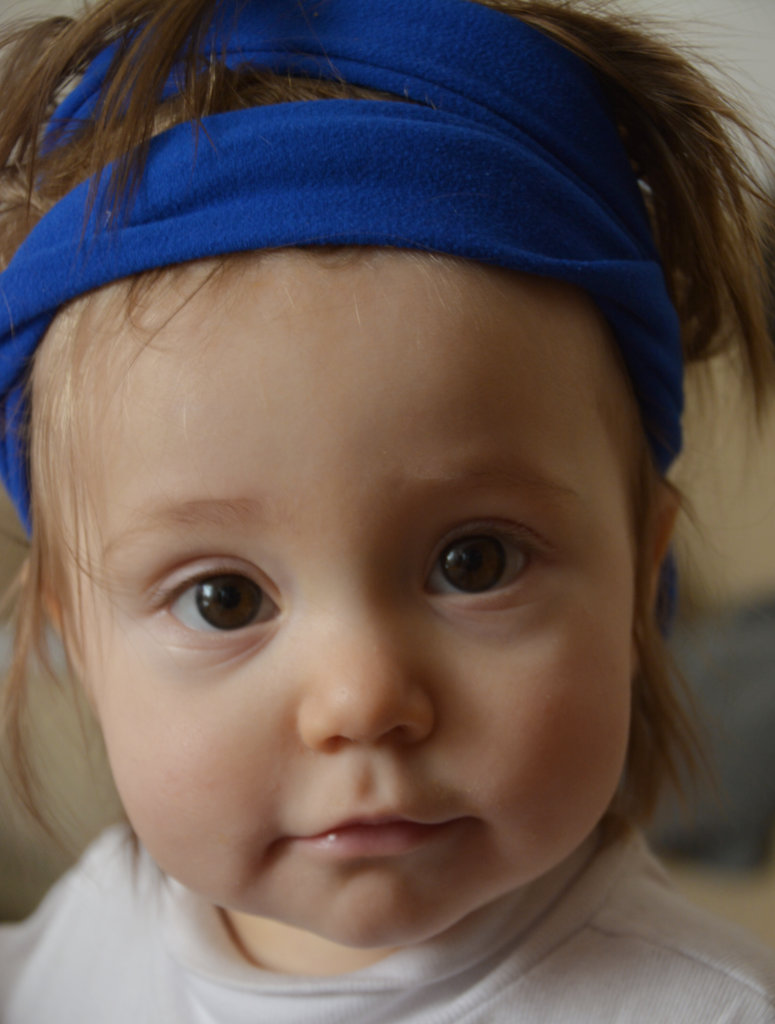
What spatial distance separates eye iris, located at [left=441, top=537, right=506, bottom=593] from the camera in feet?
2.19

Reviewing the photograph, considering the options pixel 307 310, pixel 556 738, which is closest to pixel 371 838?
pixel 556 738

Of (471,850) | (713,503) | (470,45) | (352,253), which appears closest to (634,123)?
(470,45)

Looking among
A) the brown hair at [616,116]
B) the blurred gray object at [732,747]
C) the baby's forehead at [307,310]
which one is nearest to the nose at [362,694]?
the baby's forehead at [307,310]

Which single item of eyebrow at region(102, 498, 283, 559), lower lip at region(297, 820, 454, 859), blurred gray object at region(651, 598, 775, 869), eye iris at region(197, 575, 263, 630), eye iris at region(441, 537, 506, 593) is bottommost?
blurred gray object at region(651, 598, 775, 869)

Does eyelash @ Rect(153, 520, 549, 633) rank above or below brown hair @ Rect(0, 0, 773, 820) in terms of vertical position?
below

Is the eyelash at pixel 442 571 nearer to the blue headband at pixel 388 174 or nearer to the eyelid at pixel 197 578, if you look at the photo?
the eyelid at pixel 197 578

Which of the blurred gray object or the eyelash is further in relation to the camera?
the blurred gray object

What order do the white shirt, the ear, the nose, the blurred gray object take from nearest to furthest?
1. the nose
2. the white shirt
3. the ear
4. the blurred gray object

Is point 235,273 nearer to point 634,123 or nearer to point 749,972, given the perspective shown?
point 634,123

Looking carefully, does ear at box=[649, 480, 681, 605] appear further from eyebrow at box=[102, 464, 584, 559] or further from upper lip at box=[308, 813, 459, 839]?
upper lip at box=[308, 813, 459, 839]

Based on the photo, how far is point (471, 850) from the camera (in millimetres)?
674

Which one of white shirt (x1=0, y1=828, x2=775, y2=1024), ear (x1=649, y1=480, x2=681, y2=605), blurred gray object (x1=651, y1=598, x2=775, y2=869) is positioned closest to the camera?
white shirt (x1=0, y1=828, x2=775, y2=1024)

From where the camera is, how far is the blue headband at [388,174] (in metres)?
0.64

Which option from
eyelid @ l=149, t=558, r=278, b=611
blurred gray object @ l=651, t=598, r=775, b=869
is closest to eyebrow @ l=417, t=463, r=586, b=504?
eyelid @ l=149, t=558, r=278, b=611
